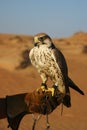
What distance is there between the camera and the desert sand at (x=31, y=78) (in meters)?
13.5

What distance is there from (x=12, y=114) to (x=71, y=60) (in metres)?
18.5

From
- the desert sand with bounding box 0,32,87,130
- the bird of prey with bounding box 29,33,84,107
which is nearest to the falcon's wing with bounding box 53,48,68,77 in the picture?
the bird of prey with bounding box 29,33,84,107

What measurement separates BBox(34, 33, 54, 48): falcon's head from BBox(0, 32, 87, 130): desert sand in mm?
5843

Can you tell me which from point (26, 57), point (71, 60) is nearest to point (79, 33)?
point (71, 60)

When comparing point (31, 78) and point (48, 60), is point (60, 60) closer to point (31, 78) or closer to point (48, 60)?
point (48, 60)

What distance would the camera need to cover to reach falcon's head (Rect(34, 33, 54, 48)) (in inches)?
252

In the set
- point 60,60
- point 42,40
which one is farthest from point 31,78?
point 42,40

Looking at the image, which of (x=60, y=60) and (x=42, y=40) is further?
(x=60, y=60)

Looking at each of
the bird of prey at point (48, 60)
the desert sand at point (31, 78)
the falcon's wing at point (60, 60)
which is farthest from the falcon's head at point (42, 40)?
the desert sand at point (31, 78)

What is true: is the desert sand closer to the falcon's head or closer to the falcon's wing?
the falcon's wing

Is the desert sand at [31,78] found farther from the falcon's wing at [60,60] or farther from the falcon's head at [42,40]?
the falcon's head at [42,40]

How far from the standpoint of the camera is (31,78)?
62.6ft

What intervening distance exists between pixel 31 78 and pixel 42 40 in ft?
41.6

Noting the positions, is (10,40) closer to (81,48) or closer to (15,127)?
(81,48)
